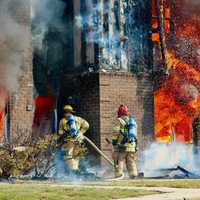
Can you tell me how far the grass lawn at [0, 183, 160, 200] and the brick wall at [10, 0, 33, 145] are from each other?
4906mm

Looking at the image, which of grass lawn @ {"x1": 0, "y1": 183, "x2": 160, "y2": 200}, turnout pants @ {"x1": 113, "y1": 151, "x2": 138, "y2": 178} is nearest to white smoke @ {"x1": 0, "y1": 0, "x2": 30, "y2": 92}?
turnout pants @ {"x1": 113, "y1": 151, "x2": 138, "y2": 178}

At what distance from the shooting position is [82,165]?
14.6m

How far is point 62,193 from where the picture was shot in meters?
9.14

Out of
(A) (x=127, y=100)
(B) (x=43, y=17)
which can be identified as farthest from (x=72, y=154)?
(B) (x=43, y=17)

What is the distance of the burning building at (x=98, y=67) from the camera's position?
15.4 metres

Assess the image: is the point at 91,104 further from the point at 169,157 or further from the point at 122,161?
the point at 169,157

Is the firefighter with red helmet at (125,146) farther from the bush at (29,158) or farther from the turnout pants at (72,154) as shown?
the bush at (29,158)

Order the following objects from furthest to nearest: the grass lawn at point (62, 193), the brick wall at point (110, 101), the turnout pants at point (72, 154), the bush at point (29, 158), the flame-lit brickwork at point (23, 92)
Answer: the brick wall at point (110, 101) < the flame-lit brickwork at point (23, 92) < the turnout pants at point (72, 154) < the bush at point (29, 158) < the grass lawn at point (62, 193)

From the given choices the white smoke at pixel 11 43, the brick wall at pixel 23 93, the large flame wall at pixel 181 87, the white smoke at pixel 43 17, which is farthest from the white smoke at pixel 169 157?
the white smoke at pixel 11 43

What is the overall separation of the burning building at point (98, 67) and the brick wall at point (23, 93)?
0.02m

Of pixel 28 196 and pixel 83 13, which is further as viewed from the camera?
pixel 83 13

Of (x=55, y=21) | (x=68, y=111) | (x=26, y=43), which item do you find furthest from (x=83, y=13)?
(x=68, y=111)

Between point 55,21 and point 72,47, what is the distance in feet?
2.56

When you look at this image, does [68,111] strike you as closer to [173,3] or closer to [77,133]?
[77,133]
